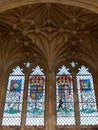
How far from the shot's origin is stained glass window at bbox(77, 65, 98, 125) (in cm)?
1259

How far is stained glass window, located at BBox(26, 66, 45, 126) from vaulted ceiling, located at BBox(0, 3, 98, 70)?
25.8 inches

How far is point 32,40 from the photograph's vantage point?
15.0 m

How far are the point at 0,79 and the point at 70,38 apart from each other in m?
4.02

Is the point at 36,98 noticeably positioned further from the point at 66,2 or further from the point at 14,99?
the point at 66,2

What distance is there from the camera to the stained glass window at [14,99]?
12586mm

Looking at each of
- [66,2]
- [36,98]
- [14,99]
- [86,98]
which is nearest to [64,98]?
[86,98]

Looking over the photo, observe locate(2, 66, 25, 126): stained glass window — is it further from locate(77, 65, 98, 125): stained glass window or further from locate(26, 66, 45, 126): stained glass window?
locate(77, 65, 98, 125): stained glass window

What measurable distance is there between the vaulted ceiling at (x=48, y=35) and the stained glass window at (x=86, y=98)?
695mm

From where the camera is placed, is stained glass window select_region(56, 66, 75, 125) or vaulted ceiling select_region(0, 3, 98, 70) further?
vaulted ceiling select_region(0, 3, 98, 70)

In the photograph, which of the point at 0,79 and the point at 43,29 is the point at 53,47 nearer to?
the point at 43,29

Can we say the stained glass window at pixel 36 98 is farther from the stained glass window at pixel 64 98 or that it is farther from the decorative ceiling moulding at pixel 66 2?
the decorative ceiling moulding at pixel 66 2

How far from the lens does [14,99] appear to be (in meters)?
13.4

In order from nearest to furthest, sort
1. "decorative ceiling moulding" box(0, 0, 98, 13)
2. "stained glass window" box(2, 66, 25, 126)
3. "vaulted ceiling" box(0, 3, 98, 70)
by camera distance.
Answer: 1. "decorative ceiling moulding" box(0, 0, 98, 13)
2. "stained glass window" box(2, 66, 25, 126)
3. "vaulted ceiling" box(0, 3, 98, 70)

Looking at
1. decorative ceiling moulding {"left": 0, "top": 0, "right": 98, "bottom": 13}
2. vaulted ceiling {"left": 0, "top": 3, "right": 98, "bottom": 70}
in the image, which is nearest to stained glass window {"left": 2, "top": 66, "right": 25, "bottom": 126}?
vaulted ceiling {"left": 0, "top": 3, "right": 98, "bottom": 70}
